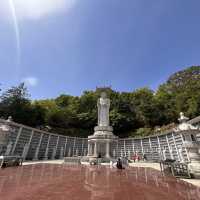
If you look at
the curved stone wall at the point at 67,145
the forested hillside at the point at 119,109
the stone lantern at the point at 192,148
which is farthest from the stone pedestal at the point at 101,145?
the stone lantern at the point at 192,148

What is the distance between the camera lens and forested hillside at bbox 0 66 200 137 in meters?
29.6

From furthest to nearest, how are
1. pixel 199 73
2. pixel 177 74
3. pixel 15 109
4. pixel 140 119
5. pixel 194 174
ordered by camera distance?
1. pixel 177 74
2. pixel 199 73
3. pixel 140 119
4. pixel 15 109
5. pixel 194 174

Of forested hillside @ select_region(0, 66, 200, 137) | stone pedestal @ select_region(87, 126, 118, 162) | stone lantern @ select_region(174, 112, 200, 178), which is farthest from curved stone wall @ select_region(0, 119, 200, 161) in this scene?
forested hillside @ select_region(0, 66, 200, 137)

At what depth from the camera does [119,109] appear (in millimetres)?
37875

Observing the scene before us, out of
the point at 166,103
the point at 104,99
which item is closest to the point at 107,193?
the point at 104,99

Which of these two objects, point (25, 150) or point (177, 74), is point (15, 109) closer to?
point (25, 150)

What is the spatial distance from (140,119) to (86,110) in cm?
1274

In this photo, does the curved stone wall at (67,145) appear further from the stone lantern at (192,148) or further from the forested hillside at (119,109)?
the forested hillside at (119,109)

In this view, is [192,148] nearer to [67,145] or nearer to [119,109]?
[67,145]

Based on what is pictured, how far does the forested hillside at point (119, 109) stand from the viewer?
97.1ft

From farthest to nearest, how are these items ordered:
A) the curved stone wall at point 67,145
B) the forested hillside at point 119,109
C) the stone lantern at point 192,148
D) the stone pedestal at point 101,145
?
the forested hillside at point 119,109, the stone pedestal at point 101,145, the curved stone wall at point 67,145, the stone lantern at point 192,148

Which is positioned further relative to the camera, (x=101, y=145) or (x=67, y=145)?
(x=67, y=145)

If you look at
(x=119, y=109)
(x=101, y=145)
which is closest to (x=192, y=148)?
(x=101, y=145)

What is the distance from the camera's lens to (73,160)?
1652 cm
